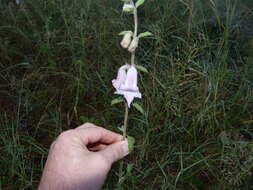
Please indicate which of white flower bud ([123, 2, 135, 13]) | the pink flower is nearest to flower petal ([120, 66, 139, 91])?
the pink flower

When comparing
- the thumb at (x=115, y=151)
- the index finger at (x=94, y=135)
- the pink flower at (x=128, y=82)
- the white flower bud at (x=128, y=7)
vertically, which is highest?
the white flower bud at (x=128, y=7)

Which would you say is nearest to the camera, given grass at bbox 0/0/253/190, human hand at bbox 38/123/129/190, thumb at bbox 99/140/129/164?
human hand at bbox 38/123/129/190

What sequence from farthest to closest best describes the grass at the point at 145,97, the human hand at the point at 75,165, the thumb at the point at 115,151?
the grass at the point at 145,97
the thumb at the point at 115,151
the human hand at the point at 75,165

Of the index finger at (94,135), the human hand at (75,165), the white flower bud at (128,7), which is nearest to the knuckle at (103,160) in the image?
the human hand at (75,165)

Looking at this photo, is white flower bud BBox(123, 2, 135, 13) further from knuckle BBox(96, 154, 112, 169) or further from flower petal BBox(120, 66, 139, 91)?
knuckle BBox(96, 154, 112, 169)

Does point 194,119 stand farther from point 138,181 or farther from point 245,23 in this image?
point 245,23

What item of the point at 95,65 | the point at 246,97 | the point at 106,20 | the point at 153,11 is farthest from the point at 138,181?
the point at 153,11

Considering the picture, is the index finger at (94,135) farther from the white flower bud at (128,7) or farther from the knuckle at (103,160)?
the white flower bud at (128,7)
